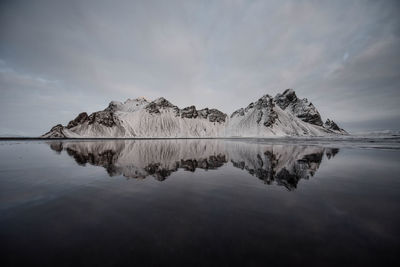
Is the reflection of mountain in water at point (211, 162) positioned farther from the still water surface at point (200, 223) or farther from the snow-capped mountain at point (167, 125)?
the snow-capped mountain at point (167, 125)

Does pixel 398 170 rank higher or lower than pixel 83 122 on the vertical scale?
lower

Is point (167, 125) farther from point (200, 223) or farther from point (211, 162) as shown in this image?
point (200, 223)

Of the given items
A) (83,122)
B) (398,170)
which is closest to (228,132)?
(83,122)

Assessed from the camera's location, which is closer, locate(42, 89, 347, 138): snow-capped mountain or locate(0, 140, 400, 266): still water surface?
locate(0, 140, 400, 266): still water surface

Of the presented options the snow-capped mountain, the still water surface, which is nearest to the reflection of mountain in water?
the still water surface

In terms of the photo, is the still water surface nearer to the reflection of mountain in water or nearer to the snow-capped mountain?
the reflection of mountain in water

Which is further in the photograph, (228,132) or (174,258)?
(228,132)

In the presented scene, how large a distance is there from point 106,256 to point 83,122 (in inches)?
7537

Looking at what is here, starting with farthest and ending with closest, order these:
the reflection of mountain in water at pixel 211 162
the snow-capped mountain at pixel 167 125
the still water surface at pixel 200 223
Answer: the snow-capped mountain at pixel 167 125, the reflection of mountain in water at pixel 211 162, the still water surface at pixel 200 223

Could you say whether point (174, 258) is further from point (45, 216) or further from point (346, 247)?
point (45, 216)

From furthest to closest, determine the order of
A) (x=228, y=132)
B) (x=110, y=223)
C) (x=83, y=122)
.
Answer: (x=228, y=132), (x=83, y=122), (x=110, y=223)

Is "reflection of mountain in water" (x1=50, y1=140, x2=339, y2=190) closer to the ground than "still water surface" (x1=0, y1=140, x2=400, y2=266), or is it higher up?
higher up

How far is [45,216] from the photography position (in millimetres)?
5344

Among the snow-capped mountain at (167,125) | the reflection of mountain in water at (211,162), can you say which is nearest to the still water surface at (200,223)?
the reflection of mountain in water at (211,162)
